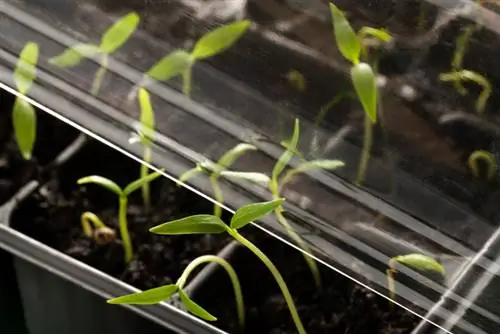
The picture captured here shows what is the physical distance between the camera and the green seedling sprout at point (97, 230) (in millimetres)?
717

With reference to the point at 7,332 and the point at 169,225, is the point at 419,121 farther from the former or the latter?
the point at 7,332

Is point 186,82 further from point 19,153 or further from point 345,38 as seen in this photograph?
point 19,153

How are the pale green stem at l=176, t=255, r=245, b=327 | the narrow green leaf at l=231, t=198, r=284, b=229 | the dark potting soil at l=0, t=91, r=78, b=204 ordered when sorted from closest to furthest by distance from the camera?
the narrow green leaf at l=231, t=198, r=284, b=229 < the pale green stem at l=176, t=255, r=245, b=327 < the dark potting soil at l=0, t=91, r=78, b=204

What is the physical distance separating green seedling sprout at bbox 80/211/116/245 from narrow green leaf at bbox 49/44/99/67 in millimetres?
182

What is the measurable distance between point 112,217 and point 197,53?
0.76ft

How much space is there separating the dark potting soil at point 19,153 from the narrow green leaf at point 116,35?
0.23 metres

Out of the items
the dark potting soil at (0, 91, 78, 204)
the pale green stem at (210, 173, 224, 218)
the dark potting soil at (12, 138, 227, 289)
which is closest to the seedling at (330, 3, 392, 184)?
the pale green stem at (210, 173, 224, 218)

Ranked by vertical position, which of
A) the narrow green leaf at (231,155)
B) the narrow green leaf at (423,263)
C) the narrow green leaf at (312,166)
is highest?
the narrow green leaf at (312,166)

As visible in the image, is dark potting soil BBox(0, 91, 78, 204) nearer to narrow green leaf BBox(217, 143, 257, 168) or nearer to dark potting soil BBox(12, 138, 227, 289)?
dark potting soil BBox(12, 138, 227, 289)

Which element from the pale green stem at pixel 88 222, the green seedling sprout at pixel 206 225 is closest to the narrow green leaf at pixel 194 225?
the green seedling sprout at pixel 206 225

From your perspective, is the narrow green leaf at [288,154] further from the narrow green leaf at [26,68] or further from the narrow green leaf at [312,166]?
the narrow green leaf at [26,68]

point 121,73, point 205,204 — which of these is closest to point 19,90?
point 121,73

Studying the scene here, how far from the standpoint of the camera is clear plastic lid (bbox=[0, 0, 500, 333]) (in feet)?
1.76

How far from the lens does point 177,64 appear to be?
Answer: 23.1 inches
